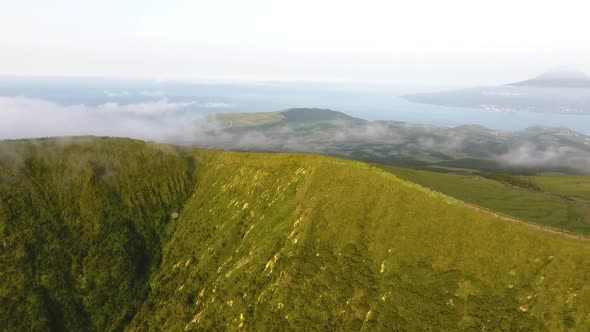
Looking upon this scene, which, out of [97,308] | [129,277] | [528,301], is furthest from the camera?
[129,277]

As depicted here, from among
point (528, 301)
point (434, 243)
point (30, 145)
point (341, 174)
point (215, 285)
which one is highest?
point (30, 145)

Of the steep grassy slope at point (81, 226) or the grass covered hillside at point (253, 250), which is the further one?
the steep grassy slope at point (81, 226)

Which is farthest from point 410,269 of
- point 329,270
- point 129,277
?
point 129,277

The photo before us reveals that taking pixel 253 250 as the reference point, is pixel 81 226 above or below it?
above

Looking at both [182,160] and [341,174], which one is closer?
[341,174]

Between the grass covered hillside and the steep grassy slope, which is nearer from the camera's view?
the grass covered hillside

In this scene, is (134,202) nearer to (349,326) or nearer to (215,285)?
(215,285)

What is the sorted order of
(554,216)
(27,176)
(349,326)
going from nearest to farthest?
(349,326) → (27,176) → (554,216)

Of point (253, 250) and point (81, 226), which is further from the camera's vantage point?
point (81, 226)
